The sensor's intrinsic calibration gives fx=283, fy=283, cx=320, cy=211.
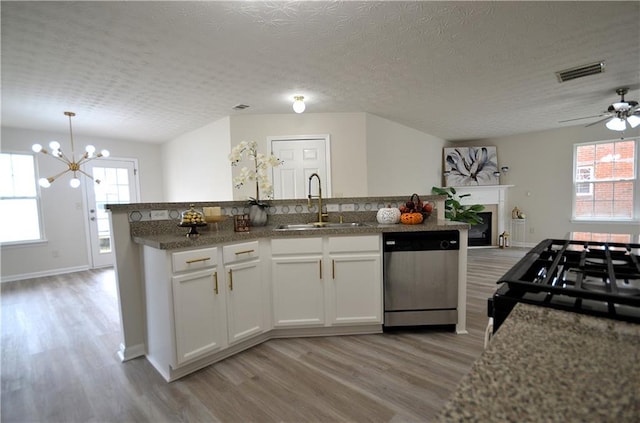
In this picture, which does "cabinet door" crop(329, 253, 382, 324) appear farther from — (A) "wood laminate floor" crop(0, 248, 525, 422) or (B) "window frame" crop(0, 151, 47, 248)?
(B) "window frame" crop(0, 151, 47, 248)

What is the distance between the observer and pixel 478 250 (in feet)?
20.0

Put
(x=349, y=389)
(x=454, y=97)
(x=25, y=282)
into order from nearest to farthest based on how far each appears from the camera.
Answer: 1. (x=349, y=389)
2. (x=454, y=97)
3. (x=25, y=282)

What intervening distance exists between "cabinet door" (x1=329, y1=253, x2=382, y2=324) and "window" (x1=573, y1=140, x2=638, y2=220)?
5782 mm

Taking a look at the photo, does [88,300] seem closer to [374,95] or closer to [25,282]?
[25,282]

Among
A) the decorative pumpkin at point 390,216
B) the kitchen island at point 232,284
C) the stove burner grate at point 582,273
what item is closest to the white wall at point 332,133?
the decorative pumpkin at point 390,216

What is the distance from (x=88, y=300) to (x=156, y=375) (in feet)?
7.88

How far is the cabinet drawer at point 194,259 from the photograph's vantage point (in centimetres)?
177

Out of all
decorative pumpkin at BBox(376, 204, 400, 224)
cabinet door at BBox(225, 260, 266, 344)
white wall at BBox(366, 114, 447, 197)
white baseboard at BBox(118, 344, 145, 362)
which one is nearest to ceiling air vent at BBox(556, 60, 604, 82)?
white wall at BBox(366, 114, 447, 197)

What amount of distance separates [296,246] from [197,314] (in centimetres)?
83

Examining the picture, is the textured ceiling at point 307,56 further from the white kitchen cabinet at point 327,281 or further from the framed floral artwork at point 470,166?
the framed floral artwork at point 470,166

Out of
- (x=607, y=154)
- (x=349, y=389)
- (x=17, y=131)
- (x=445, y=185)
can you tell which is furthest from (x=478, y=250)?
(x=17, y=131)

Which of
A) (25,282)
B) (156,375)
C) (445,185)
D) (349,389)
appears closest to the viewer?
(349,389)

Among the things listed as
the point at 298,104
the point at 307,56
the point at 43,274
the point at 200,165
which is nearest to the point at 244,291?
the point at 307,56

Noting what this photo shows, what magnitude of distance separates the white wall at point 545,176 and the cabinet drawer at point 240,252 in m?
6.40
